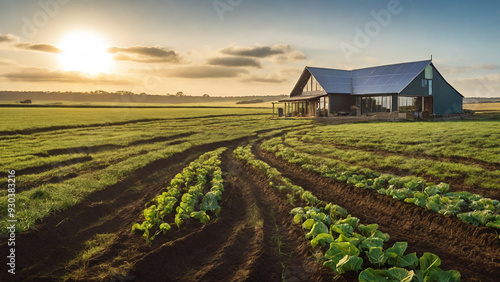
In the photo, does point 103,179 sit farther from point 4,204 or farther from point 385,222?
point 385,222

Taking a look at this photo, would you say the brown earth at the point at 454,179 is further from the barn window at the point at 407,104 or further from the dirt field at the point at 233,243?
the barn window at the point at 407,104

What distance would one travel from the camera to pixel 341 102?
164ft

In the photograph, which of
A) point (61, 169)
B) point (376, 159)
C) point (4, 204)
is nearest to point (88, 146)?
point (61, 169)

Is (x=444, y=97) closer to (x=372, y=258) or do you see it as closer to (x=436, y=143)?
(x=436, y=143)

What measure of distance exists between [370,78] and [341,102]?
707cm

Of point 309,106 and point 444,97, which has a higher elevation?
point 444,97

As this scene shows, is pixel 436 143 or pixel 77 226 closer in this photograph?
pixel 77 226

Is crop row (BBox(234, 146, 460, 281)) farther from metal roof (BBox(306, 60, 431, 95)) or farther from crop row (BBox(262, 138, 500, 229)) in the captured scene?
metal roof (BBox(306, 60, 431, 95))

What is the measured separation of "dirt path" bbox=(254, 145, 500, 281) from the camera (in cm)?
632

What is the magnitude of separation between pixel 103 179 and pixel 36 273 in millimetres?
7276

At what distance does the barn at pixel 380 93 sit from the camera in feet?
151

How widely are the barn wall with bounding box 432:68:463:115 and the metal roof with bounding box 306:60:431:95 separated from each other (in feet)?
14.5

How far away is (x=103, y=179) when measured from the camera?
1331 cm

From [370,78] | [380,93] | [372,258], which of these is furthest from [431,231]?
[370,78]
